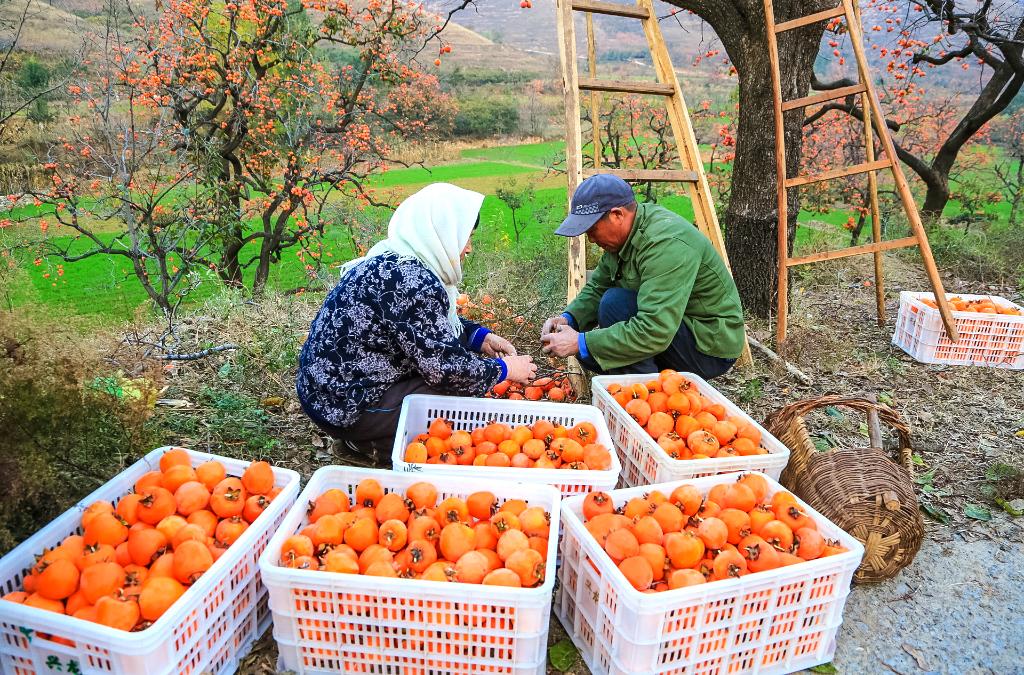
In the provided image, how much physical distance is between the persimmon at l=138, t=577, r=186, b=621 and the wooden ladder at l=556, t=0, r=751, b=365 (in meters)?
3.04

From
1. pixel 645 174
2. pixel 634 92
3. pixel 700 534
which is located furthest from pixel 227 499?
pixel 634 92

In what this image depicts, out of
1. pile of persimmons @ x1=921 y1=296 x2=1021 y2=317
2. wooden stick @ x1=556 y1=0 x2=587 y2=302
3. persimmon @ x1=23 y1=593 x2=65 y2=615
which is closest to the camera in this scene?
persimmon @ x1=23 y1=593 x2=65 y2=615

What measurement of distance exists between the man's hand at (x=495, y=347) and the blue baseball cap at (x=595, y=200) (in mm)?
748

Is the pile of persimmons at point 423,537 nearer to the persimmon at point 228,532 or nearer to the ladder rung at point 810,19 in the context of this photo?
the persimmon at point 228,532

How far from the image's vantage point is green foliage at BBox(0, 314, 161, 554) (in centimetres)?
220

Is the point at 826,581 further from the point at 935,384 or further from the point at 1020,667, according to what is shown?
the point at 935,384

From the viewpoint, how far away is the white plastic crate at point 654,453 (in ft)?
8.84

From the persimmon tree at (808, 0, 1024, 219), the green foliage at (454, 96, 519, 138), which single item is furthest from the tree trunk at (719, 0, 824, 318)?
the green foliage at (454, 96, 519, 138)

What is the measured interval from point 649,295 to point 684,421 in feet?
2.43

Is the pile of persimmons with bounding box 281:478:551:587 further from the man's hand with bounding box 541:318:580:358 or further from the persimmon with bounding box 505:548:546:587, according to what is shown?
the man's hand with bounding box 541:318:580:358

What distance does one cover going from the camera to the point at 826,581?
7.11 ft

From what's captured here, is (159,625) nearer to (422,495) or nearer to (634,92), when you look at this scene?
(422,495)

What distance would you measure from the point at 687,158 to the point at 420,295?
2.84m

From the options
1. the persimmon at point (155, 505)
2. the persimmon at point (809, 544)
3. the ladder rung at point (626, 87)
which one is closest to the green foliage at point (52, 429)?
the persimmon at point (155, 505)
